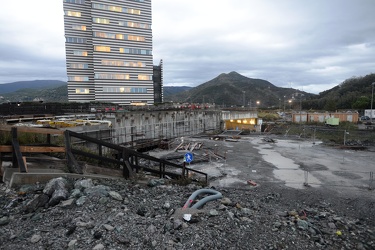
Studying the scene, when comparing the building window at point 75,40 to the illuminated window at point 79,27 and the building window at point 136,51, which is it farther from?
the building window at point 136,51

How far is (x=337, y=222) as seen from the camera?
7.02 metres

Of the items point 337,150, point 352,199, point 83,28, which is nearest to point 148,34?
point 83,28

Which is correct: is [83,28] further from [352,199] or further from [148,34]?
[352,199]

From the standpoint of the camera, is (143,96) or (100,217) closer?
(100,217)

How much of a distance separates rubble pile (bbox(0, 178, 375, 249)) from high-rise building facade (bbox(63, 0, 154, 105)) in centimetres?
5713

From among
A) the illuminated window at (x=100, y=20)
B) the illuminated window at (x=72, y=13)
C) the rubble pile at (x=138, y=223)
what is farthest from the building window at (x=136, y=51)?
the rubble pile at (x=138, y=223)

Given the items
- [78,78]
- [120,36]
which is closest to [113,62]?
[120,36]

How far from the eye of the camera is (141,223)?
15.6 feet

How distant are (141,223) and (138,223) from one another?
2.7 inches

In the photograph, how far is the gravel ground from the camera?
163 inches

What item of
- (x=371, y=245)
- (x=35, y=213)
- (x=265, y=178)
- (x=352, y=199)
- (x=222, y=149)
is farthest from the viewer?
(x=222, y=149)

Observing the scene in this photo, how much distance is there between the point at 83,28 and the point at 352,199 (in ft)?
229

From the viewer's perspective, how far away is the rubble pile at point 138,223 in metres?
4.14

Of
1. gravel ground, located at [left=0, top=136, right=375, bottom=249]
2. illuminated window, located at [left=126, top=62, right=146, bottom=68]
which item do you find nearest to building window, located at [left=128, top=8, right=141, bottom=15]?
illuminated window, located at [left=126, top=62, right=146, bottom=68]
